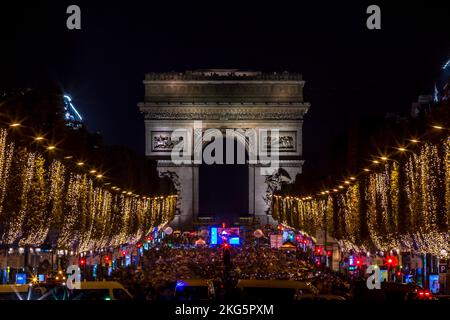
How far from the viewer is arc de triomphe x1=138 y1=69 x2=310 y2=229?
412 feet

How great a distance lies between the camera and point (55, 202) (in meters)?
39.7

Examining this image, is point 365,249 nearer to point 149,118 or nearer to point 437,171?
point 437,171

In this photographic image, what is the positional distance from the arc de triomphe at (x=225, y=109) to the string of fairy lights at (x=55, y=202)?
5809 cm

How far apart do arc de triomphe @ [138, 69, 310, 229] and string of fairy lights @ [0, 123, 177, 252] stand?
2287 inches

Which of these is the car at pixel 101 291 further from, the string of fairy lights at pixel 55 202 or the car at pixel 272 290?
the string of fairy lights at pixel 55 202

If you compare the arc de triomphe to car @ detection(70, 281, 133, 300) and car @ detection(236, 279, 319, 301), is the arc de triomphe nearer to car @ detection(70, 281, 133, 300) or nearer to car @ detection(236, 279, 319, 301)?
car @ detection(70, 281, 133, 300)

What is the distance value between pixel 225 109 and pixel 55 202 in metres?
86.4

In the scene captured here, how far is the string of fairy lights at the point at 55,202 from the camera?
105 feet

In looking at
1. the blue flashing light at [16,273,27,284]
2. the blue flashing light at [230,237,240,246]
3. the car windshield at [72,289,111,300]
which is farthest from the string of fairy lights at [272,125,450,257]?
the blue flashing light at [230,237,240,246]

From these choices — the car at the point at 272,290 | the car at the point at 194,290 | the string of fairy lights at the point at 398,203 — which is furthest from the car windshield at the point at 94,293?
the string of fairy lights at the point at 398,203

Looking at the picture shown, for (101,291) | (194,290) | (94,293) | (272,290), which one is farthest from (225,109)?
(272,290)
